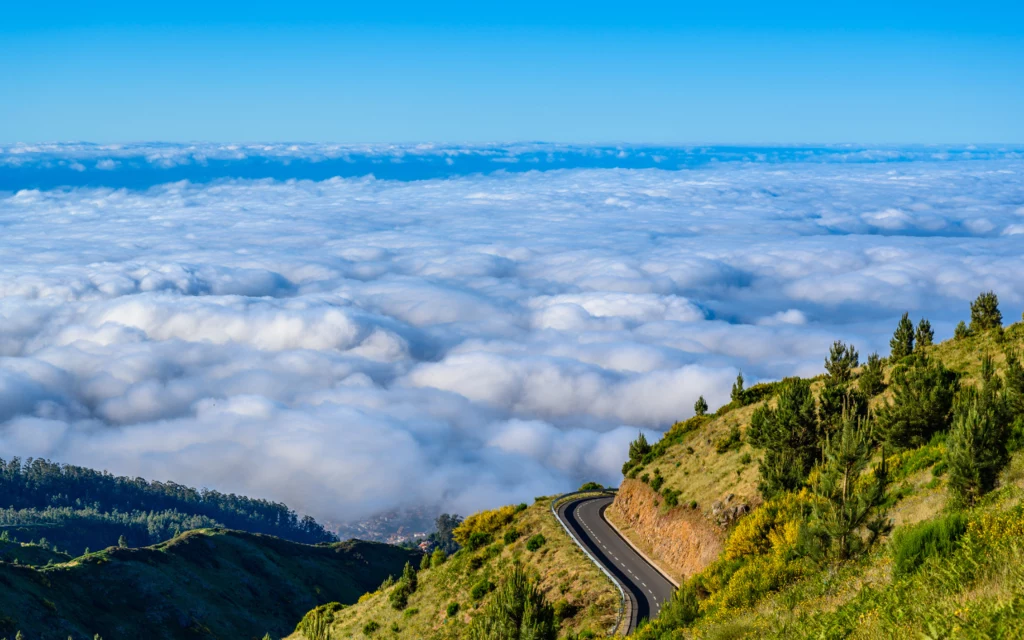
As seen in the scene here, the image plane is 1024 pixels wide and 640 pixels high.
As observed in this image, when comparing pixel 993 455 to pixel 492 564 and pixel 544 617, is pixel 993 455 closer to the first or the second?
pixel 544 617

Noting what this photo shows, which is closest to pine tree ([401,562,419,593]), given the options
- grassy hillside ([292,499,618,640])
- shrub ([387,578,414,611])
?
shrub ([387,578,414,611])

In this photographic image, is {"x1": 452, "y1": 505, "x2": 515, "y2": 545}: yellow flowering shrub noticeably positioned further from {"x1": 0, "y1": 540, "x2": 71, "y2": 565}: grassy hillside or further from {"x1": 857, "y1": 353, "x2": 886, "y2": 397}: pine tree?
{"x1": 0, "y1": 540, "x2": 71, "y2": 565}: grassy hillside

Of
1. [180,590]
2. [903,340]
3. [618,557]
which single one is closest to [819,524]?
[618,557]

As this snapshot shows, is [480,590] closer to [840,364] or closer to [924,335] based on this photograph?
[840,364]

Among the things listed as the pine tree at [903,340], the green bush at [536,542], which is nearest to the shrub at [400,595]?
the green bush at [536,542]

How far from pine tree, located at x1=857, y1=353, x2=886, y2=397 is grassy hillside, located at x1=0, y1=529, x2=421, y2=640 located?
9400 cm

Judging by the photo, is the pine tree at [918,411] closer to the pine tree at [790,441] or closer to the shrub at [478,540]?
the pine tree at [790,441]

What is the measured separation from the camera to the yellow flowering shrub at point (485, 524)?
204 ft

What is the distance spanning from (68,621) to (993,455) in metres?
109

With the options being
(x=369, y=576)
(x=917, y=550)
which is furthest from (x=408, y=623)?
(x=369, y=576)

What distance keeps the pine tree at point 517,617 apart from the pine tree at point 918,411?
2347cm

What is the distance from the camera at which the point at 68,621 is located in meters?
99.8

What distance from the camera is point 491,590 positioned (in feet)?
161

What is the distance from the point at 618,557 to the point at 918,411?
20.5 meters
